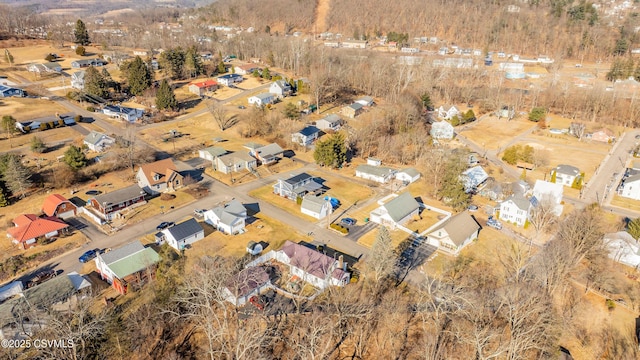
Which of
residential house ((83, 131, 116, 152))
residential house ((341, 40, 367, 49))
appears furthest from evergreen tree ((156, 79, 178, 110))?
residential house ((341, 40, 367, 49))

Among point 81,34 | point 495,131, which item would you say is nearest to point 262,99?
point 495,131

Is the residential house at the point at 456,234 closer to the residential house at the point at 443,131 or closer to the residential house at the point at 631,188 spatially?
the residential house at the point at 631,188

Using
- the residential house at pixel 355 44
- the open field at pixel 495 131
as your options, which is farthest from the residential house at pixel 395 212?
the residential house at pixel 355 44

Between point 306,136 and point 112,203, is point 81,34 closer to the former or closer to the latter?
point 306,136

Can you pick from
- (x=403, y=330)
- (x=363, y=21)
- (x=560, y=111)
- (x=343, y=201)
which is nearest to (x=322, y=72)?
(x=343, y=201)

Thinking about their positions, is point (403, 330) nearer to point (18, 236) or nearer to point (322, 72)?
point (18, 236)
